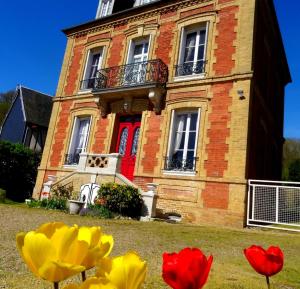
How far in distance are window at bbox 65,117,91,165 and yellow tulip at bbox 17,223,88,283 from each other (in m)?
12.8

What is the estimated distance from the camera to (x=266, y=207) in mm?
8898

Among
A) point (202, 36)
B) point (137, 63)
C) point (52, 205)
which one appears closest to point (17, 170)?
point (52, 205)

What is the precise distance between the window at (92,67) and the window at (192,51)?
426 cm

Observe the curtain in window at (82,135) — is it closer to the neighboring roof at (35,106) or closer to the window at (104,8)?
the window at (104,8)

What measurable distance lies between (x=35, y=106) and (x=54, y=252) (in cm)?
2494

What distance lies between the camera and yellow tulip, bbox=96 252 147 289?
2.35 ft

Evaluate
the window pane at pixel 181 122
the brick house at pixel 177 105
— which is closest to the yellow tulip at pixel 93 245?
the brick house at pixel 177 105

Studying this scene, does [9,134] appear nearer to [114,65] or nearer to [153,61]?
[114,65]

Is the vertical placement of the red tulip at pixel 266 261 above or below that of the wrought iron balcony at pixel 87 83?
below

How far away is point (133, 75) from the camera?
41.4 ft

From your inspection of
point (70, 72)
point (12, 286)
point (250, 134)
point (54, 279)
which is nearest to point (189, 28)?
point (250, 134)

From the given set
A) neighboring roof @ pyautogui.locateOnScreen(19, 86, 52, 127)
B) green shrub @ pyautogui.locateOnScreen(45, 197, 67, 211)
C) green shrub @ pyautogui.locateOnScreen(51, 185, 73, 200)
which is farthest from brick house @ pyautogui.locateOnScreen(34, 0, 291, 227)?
neighboring roof @ pyautogui.locateOnScreen(19, 86, 52, 127)

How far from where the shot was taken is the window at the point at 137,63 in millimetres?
12383

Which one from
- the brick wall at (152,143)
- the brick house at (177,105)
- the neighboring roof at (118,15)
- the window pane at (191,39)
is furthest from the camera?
the neighboring roof at (118,15)
